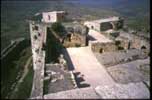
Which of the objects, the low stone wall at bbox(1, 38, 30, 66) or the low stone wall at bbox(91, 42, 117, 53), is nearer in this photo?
the low stone wall at bbox(91, 42, 117, 53)

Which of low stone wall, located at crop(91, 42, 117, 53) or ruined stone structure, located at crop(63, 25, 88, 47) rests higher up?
ruined stone structure, located at crop(63, 25, 88, 47)

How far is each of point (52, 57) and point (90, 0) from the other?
83.6 m

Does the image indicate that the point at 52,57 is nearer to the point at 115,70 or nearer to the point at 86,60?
the point at 86,60

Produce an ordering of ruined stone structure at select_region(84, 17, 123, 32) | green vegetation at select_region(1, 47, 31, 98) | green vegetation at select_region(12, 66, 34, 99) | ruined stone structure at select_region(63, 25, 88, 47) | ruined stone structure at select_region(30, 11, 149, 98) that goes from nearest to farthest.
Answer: ruined stone structure at select_region(30, 11, 149, 98) < green vegetation at select_region(12, 66, 34, 99) < green vegetation at select_region(1, 47, 31, 98) < ruined stone structure at select_region(63, 25, 88, 47) < ruined stone structure at select_region(84, 17, 123, 32)

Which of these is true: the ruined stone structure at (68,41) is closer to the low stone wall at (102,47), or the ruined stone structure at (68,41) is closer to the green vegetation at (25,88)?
the low stone wall at (102,47)

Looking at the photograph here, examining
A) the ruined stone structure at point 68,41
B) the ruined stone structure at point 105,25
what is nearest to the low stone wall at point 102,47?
the ruined stone structure at point 68,41

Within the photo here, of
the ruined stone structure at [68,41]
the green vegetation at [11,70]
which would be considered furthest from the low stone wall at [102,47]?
the green vegetation at [11,70]

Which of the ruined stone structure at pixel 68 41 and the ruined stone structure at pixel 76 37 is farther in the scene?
the ruined stone structure at pixel 76 37

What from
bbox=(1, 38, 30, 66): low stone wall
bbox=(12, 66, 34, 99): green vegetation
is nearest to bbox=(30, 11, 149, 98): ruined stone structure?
bbox=(12, 66, 34, 99): green vegetation

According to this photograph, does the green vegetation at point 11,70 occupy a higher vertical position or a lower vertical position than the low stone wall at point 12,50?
lower

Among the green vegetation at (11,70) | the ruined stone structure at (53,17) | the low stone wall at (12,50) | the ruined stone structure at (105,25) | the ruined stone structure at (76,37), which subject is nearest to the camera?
the green vegetation at (11,70)

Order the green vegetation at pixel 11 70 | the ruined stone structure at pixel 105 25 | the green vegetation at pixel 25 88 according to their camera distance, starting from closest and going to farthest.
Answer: the green vegetation at pixel 25 88
the green vegetation at pixel 11 70
the ruined stone structure at pixel 105 25

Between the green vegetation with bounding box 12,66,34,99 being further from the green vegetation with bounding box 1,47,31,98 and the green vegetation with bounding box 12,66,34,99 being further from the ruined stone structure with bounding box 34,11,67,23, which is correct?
the ruined stone structure with bounding box 34,11,67,23

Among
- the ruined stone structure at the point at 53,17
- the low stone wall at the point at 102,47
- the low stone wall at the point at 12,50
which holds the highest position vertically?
the ruined stone structure at the point at 53,17
